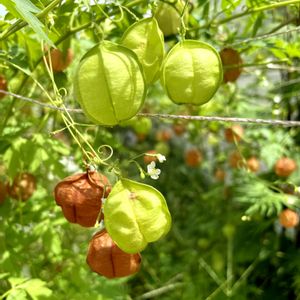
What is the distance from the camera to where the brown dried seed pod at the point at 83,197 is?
997 mm

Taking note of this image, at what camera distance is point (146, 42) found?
91 centimetres

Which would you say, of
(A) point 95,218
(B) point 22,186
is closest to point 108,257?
(A) point 95,218

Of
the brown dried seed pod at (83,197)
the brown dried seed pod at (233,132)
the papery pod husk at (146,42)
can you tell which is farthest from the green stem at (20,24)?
the brown dried seed pod at (233,132)

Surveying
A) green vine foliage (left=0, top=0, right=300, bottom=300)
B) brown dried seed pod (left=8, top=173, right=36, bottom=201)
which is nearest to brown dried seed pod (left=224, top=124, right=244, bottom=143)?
green vine foliage (left=0, top=0, right=300, bottom=300)

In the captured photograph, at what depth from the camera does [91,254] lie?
3.29ft

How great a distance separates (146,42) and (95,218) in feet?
0.96

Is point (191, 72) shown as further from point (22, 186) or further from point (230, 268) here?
point (230, 268)

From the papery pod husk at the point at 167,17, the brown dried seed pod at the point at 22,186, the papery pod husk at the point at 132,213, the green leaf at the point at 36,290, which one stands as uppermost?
the papery pod husk at the point at 167,17

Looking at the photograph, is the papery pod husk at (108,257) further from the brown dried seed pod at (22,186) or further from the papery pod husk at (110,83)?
the brown dried seed pod at (22,186)

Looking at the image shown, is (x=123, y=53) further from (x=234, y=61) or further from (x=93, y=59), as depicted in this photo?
(x=234, y=61)

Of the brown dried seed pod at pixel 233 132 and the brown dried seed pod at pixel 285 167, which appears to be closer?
the brown dried seed pod at pixel 233 132

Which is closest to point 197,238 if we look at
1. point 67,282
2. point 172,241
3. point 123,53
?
point 172,241

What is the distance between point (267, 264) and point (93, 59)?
1.65 meters

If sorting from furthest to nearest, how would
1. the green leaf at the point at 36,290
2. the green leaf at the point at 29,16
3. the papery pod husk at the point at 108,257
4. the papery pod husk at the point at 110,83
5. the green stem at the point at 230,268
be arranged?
the green stem at the point at 230,268
the green leaf at the point at 36,290
the papery pod husk at the point at 108,257
the papery pod husk at the point at 110,83
the green leaf at the point at 29,16
